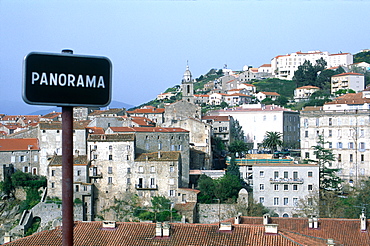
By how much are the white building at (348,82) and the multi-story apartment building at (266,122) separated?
2897 centimetres

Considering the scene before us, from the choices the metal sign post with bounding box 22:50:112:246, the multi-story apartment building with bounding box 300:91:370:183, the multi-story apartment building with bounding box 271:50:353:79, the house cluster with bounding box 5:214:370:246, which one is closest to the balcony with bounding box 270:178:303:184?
the multi-story apartment building with bounding box 300:91:370:183

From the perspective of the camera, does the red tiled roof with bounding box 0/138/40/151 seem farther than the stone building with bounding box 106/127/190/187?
No

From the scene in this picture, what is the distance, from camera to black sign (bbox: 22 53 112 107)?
407 cm

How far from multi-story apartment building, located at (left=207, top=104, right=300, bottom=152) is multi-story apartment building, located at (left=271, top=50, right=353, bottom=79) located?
49.9 meters

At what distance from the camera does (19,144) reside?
4644cm

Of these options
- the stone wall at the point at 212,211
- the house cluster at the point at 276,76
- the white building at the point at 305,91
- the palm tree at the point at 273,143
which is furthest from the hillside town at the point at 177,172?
the white building at the point at 305,91

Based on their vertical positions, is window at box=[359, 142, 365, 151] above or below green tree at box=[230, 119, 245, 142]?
below

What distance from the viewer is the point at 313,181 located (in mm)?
43125

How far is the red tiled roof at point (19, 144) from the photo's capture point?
45747mm

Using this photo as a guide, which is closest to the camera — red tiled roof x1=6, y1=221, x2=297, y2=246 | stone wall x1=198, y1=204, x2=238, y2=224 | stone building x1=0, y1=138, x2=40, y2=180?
red tiled roof x1=6, y1=221, x2=297, y2=246

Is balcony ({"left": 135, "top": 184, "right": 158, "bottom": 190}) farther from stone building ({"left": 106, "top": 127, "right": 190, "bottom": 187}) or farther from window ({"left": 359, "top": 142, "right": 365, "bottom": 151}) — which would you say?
window ({"left": 359, "top": 142, "right": 365, "bottom": 151})

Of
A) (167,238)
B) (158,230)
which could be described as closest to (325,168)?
(158,230)

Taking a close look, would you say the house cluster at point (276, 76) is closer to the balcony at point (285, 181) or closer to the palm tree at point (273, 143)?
the palm tree at point (273, 143)

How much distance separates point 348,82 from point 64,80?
313 feet
